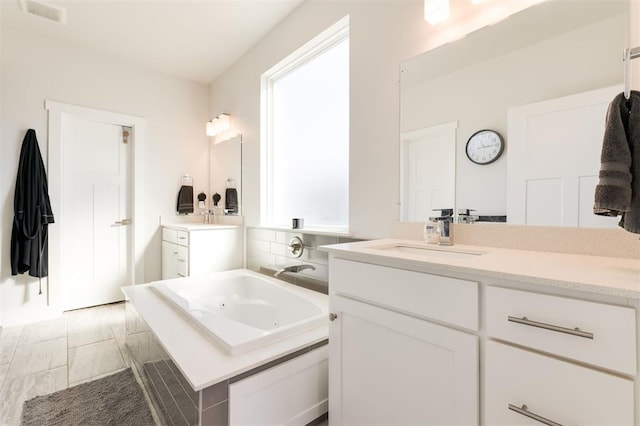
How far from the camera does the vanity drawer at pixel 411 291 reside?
916 millimetres

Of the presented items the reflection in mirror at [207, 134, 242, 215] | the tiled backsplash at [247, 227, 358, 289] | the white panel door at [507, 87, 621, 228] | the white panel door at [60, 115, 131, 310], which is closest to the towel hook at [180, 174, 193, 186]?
the reflection in mirror at [207, 134, 242, 215]

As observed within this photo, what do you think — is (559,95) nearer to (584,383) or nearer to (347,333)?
(584,383)

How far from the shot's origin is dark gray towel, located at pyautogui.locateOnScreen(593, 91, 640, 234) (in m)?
0.80

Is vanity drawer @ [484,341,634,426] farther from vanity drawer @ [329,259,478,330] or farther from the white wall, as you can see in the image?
the white wall

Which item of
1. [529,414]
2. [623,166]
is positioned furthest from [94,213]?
[623,166]

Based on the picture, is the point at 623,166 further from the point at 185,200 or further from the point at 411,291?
the point at 185,200

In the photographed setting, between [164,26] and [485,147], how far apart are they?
2.92 meters

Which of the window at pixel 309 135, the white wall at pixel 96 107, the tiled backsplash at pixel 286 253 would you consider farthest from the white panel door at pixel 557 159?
the white wall at pixel 96 107

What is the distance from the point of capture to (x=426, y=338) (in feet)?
3.31

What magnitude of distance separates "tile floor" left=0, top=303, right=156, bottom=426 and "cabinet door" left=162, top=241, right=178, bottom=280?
61 cm

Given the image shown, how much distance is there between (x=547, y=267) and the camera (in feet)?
2.89

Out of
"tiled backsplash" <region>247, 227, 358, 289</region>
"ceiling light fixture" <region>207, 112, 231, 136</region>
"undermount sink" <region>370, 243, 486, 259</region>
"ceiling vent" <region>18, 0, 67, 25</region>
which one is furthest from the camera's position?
"ceiling light fixture" <region>207, 112, 231, 136</region>

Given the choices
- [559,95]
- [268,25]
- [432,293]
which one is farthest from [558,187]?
[268,25]

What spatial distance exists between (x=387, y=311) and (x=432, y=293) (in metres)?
0.21
